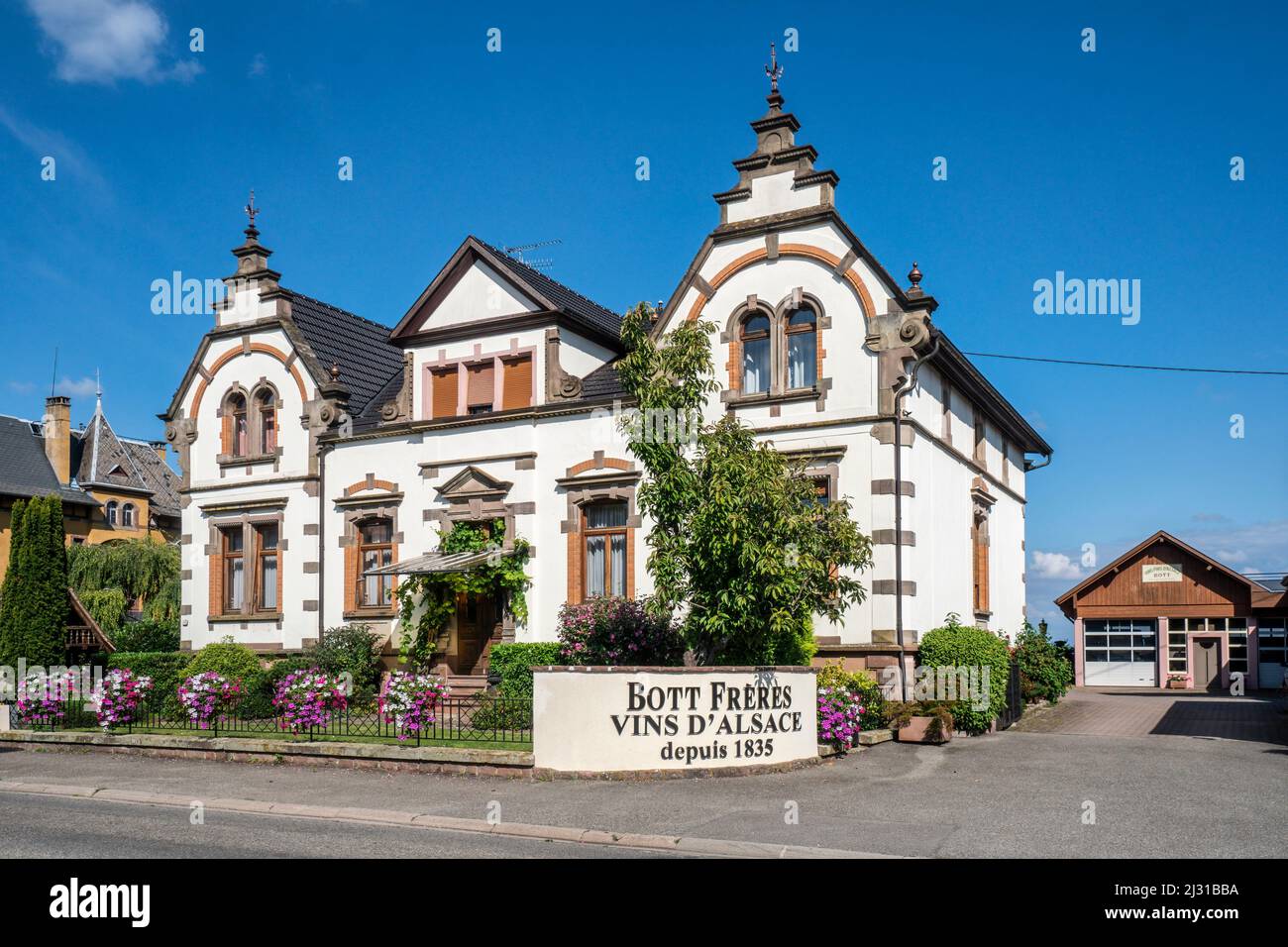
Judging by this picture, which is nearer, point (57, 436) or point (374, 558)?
point (374, 558)

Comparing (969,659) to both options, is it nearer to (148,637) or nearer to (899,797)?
(899,797)

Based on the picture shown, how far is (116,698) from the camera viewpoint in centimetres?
1939

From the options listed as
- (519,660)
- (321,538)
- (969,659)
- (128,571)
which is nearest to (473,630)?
(519,660)

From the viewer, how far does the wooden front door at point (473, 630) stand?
2392 cm

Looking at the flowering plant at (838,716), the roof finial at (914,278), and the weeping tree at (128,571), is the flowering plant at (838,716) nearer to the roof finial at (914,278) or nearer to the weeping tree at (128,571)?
the roof finial at (914,278)

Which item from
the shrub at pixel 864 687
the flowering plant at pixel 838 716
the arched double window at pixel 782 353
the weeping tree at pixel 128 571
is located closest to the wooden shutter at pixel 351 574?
the arched double window at pixel 782 353

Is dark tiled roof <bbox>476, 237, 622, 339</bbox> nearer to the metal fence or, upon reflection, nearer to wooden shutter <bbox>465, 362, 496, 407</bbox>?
wooden shutter <bbox>465, 362, 496, 407</bbox>

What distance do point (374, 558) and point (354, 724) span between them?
6.54 m

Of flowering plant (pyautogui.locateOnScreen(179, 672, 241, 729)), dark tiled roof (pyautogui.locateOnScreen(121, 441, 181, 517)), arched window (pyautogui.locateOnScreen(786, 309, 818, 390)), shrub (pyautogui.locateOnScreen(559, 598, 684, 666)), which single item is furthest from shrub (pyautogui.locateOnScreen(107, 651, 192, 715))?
dark tiled roof (pyautogui.locateOnScreen(121, 441, 181, 517))

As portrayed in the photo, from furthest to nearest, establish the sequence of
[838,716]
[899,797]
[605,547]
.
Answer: [605,547] < [838,716] < [899,797]

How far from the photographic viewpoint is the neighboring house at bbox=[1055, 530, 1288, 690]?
1462 inches

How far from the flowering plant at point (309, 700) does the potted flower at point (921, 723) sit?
28.1 feet

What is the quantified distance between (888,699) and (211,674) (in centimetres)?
1111
